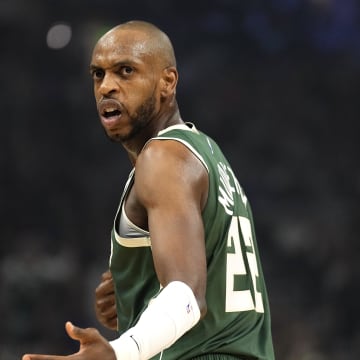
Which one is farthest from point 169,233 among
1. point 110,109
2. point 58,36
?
point 58,36

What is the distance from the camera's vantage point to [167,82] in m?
2.64

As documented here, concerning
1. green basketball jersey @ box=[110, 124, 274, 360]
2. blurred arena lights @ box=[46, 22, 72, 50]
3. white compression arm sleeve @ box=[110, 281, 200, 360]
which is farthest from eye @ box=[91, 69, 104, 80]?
blurred arena lights @ box=[46, 22, 72, 50]

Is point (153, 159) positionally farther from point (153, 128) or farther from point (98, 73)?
point (98, 73)

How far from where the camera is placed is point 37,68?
7.05 meters

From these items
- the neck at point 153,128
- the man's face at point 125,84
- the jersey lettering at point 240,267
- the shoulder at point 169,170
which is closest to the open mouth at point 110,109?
the man's face at point 125,84

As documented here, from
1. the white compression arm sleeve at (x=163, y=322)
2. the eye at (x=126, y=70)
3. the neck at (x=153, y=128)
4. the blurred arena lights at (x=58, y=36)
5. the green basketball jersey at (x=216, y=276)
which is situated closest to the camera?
the white compression arm sleeve at (x=163, y=322)

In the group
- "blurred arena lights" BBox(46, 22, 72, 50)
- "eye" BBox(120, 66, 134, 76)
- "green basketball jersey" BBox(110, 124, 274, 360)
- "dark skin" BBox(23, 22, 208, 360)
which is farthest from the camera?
"blurred arena lights" BBox(46, 22, 72, 50)

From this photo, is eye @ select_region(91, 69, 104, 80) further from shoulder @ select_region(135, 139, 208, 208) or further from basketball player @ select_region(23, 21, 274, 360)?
shoulder @ select_region(135, 139, 208, 208)

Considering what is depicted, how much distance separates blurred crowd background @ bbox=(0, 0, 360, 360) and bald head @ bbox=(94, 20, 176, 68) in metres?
4.10

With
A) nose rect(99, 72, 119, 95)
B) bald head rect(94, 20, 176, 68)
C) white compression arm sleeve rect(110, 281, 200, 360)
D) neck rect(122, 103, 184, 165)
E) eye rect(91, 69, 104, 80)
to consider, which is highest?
bald head rect(94, 20, 176, 68)

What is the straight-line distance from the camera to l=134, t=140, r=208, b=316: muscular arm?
2104mm

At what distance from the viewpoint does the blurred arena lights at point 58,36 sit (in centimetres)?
711

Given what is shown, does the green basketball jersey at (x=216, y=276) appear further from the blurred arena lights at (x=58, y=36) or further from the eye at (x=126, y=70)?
the blurred arena lights at (x=58, y=36)

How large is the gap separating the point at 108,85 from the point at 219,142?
453 centimetres
